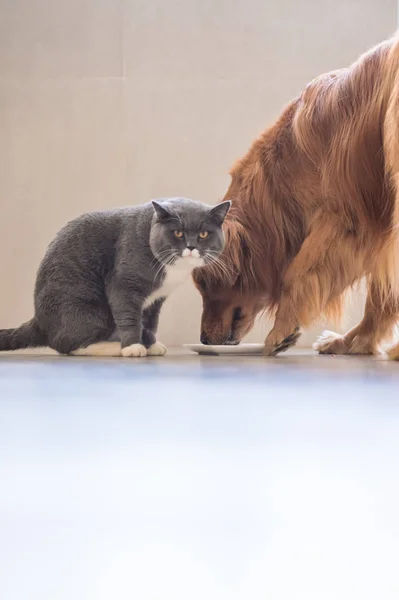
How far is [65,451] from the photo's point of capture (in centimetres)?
78

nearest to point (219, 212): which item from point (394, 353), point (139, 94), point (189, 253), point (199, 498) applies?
point (189, 253)

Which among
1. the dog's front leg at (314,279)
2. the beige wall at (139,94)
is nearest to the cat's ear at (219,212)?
the dog's front leg at (314,279)

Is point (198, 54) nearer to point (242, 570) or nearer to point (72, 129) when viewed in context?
point (72, 129)

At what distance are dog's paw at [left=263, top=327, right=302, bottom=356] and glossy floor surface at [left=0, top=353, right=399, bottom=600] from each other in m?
1.10

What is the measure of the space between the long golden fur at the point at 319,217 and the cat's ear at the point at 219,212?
85mm

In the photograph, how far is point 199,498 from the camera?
60 centimetres

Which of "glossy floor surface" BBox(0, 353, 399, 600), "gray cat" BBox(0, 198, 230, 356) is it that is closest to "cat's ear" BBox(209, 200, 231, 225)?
"gray cat" BBox(0, 198, 230, 356)

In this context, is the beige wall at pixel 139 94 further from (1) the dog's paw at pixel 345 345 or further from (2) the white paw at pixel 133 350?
(2) the white paw at pixel 133 350

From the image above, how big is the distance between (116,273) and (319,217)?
67 centimetres

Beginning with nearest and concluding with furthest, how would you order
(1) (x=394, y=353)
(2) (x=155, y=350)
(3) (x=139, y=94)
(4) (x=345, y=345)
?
(1) (x=394, y=353)
(2) (x=155, y=350)
(4) (x=345, y=345)
(3) (x=139, y=94)

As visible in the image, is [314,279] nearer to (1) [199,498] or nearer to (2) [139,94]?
(1) [199,498]

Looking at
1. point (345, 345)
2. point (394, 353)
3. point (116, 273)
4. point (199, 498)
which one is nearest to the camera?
point (199, 498)

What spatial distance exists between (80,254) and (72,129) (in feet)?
5.93

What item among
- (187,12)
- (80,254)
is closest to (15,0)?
(187,12)
